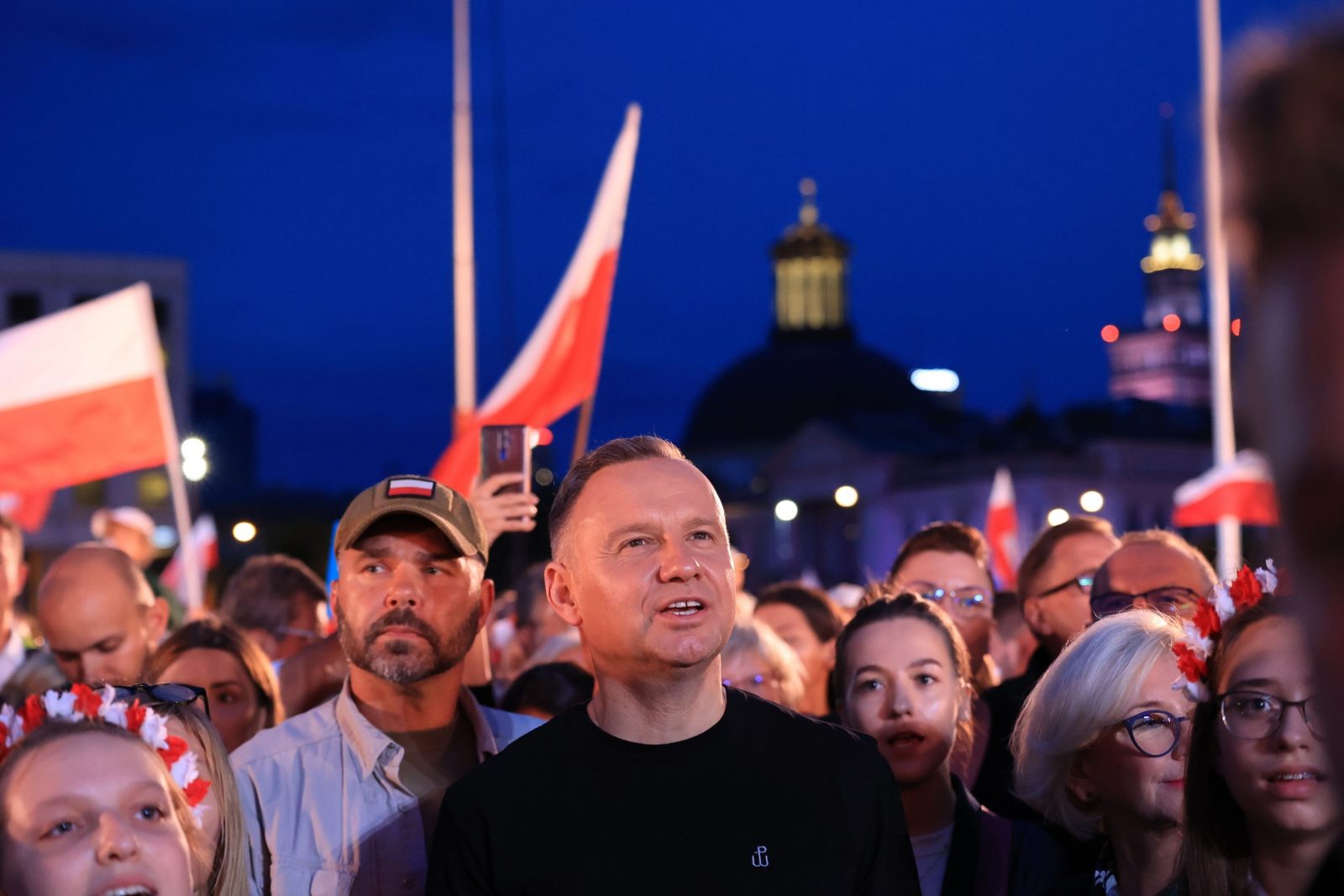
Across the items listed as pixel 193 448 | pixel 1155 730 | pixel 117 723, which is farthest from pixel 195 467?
pixel 1155 730

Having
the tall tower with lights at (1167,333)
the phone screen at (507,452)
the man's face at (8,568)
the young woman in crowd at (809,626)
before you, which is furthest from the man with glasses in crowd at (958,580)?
the tall tower with lights at (1167,333)

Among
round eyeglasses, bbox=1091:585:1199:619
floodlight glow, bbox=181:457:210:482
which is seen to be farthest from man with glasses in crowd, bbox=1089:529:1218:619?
floodlight glow, bbox=181:457:210:482

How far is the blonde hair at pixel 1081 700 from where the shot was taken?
11.5 ft

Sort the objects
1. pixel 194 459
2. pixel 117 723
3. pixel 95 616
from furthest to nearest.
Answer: pixel 194 459, pixel 95 616, pixel 117 723

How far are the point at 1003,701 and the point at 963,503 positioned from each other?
275ft

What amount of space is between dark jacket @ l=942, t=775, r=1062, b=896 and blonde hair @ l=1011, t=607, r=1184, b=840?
325 mm

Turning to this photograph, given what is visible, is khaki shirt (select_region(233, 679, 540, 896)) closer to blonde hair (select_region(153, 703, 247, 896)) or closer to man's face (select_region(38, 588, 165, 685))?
blonde hair (select_region(153, 703, 247, 896))

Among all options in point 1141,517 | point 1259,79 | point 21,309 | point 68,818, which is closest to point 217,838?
point 68,818

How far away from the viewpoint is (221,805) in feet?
10.6

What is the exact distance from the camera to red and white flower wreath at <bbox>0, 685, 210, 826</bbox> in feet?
9.73

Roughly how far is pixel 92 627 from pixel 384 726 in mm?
1903

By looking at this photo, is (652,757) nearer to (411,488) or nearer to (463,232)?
(411,488)

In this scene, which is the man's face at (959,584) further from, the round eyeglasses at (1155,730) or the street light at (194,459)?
the street light at (194,459)

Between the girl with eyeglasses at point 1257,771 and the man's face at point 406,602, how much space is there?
1.81 m
